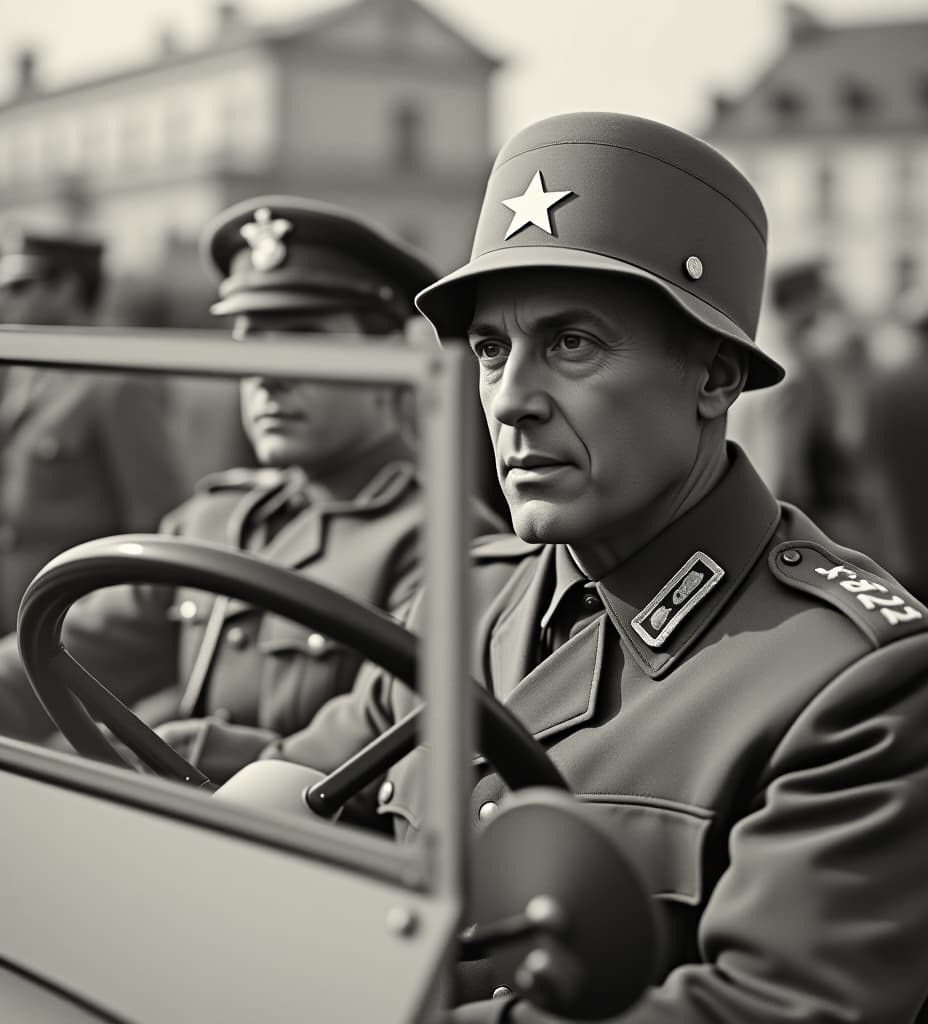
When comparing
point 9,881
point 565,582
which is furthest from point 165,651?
point 9,881

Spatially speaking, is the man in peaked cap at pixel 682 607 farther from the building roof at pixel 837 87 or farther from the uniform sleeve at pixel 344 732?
the building roof at pixel 837 87

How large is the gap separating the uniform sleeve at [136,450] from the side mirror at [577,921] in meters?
4.71

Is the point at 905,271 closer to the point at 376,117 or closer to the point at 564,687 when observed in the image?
the point at 376,117

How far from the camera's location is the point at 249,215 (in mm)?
4031

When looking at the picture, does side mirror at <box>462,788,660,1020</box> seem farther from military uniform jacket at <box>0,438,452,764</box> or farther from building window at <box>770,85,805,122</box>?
building window at <box>770,85,805,122</box>

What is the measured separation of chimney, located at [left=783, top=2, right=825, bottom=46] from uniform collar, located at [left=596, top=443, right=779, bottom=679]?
194 feet

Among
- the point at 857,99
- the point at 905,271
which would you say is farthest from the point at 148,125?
the point at 905,271

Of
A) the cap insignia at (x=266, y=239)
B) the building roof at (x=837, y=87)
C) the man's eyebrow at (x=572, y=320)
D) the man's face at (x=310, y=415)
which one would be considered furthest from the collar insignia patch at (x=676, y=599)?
the building roof at (x=837, y=87)

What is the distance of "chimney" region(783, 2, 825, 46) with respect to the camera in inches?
2271

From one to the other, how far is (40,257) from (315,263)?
10.2 ft

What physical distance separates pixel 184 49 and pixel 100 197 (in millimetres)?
5740

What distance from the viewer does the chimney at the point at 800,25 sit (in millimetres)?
57688

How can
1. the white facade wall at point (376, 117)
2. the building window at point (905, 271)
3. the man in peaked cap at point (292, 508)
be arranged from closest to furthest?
the man in peaked cap at point (292, 508) < the white facade wall at point (376, 117) < the building window at point (905, 271)

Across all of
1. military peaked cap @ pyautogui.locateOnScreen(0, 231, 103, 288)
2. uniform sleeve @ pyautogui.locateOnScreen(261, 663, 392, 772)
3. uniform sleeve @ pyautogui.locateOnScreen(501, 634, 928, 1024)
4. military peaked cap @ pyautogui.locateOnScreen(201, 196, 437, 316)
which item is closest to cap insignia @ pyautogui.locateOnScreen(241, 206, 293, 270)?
military peaked cap @ pyautogui.locateOnScreen(201, 196, 437, 316)
